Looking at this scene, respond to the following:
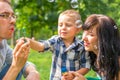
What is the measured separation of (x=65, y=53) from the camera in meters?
3.72

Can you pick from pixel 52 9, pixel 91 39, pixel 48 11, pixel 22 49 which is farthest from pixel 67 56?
pixel 48 11

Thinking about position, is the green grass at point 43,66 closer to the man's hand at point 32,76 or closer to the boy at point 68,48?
the boy at point 68,48

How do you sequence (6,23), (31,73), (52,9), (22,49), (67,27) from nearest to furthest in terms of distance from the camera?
(22,49)
(6,23)
(31,73)
(67,27)
(52,9)

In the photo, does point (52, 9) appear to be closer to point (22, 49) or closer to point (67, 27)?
point (67, 27)

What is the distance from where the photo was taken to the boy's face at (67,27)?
3.57m

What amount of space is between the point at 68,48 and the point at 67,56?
3.7 inches

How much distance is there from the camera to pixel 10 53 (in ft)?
10.7

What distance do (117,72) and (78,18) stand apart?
2.52 feet

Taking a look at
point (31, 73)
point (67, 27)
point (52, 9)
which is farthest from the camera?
point (52, 9)

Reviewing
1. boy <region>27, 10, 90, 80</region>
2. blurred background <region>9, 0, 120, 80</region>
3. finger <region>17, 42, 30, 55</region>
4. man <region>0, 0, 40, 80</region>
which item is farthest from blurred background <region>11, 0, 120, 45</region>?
finger <region>17, 42, 30, 55</region>

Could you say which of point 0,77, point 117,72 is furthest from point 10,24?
point 117,72

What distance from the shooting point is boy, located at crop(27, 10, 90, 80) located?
3606mm

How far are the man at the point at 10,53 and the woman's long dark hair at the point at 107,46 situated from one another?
67cm

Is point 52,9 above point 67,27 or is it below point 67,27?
below
